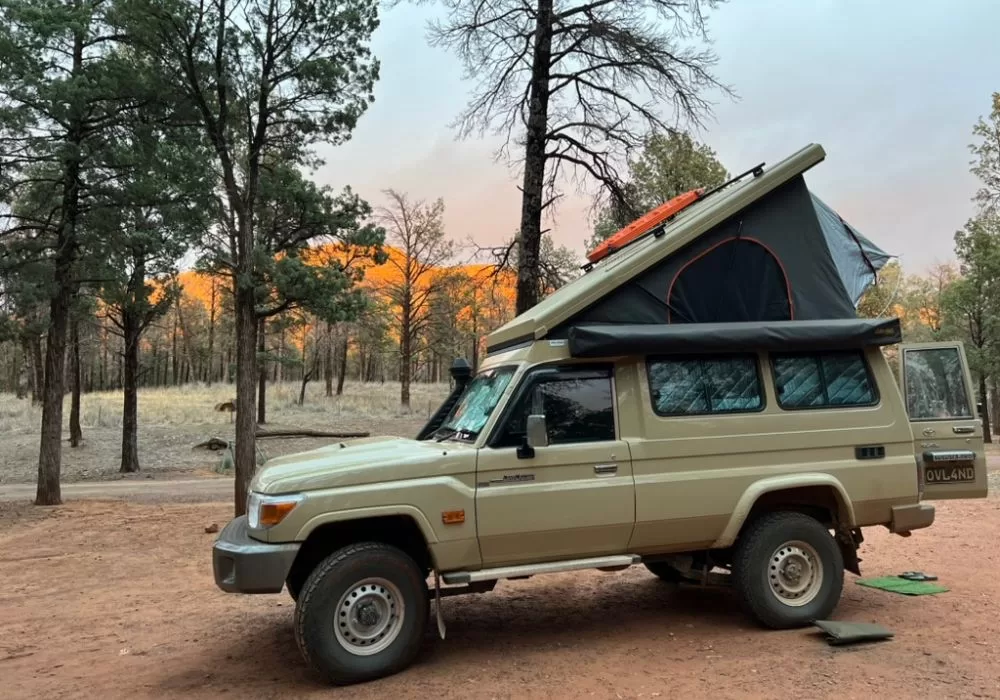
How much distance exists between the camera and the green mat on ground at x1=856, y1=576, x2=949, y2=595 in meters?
6.55

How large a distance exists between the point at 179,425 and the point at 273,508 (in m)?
30.7

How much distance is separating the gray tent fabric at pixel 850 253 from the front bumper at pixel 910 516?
172cm

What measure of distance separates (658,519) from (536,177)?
7304 millimetres

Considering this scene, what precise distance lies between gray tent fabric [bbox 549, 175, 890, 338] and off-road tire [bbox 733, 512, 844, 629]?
1.64m

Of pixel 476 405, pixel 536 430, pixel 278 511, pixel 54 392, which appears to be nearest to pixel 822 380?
pixel 536 430

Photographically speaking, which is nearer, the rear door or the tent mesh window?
the tent mesh window

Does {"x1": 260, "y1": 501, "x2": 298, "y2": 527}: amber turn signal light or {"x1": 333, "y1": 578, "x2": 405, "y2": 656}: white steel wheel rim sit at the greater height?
{"x1": 260, "y1": 501, "x2": 298, "y2": 527}: amber turn signal light

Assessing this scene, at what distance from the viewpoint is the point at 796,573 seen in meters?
→ 5.66

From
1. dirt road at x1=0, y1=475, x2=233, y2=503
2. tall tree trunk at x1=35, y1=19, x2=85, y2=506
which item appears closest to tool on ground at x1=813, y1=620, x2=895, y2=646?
dirt road at x1=0, y1=475, x2=233, y2=503

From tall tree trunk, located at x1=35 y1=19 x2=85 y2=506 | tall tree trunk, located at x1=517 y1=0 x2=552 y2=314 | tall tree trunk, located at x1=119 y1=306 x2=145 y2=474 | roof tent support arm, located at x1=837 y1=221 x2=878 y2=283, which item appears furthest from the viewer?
tall tree trunk, located at x1=119 y1=306 x2=145 y2=474

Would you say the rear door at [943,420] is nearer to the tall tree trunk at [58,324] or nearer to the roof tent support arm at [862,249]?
the roof tent support arm at [862,249]

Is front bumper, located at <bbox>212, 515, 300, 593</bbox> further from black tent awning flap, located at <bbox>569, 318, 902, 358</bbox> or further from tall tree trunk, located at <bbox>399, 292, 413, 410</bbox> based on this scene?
tall tree trunk, located at <bbox>399, 292, 413, 410</bbox>

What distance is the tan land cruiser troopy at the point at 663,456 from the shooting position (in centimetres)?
483

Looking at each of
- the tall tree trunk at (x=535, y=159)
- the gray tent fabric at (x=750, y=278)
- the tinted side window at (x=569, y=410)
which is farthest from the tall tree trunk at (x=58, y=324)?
the gray tent fabric at (x=750, y=278)
